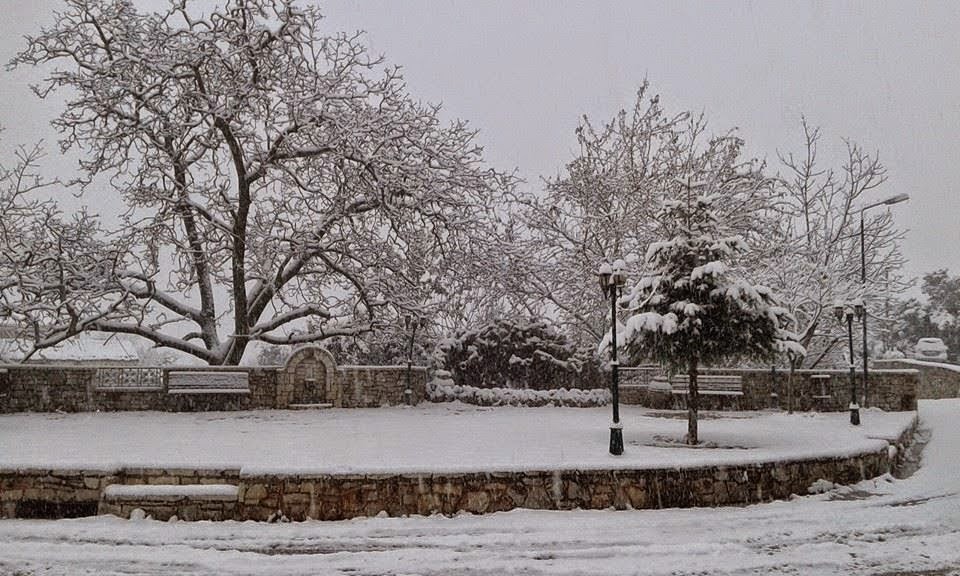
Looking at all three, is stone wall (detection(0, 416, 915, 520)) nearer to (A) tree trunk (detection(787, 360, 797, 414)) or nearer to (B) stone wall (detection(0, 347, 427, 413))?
(B) stone wall (detection(0, 347, 427, 413))

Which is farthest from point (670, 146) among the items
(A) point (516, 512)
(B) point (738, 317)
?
(A) point (516, 512)

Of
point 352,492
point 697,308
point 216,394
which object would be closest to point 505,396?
point 216,394

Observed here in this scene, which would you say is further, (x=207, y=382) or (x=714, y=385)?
(x=714, y=385)

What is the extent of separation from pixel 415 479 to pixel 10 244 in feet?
57.6

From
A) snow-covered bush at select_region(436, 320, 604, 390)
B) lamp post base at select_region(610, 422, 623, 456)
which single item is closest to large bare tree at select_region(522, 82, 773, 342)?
snow-covered bush at select_region(436, 320, 604, 390)

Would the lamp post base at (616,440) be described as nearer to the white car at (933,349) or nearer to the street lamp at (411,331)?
the street lamp at (411,331)

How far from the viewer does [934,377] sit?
126 ft

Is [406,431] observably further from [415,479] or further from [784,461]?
[784,461]

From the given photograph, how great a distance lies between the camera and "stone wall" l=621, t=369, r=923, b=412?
24.1m

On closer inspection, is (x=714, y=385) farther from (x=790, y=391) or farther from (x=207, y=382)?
(x=207, y=382)

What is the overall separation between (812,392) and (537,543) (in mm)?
16788

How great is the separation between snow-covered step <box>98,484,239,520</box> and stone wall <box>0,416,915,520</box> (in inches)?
0.5

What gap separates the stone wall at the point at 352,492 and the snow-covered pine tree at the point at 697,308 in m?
3.17

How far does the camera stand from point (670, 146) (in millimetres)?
31328
